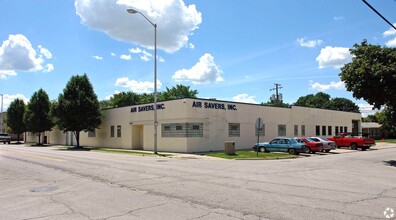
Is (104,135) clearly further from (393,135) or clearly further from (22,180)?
(393,135)

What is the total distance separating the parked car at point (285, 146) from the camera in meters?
26.6

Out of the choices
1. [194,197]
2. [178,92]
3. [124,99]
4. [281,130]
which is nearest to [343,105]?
[178,92]

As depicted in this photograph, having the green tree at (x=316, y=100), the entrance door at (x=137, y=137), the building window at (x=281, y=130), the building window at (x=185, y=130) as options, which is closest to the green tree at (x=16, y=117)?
Answer: the entrance door at (x=137, y=137)

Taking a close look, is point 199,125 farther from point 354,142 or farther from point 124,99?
point 124,99

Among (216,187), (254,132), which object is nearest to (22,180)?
(216,187)

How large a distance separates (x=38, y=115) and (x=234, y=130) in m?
35.2

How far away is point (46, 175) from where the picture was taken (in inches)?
554

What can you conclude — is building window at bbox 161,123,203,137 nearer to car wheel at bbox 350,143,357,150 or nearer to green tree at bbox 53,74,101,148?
green tree at bbox 53,74,101,148

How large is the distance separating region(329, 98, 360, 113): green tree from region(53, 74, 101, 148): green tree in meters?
69.9

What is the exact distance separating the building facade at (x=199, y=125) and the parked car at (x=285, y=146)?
4798mm

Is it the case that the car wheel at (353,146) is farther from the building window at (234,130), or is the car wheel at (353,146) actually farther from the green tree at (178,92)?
the green tree at (178,92)

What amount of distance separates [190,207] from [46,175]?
8.61 metres

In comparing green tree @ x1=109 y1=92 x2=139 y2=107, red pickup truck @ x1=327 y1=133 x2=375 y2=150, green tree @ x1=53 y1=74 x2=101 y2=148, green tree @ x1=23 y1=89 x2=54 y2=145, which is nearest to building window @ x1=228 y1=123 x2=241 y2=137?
red pickup truck @ x1=327 y1=133 x2=375 y2=150

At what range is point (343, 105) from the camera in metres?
93.3
